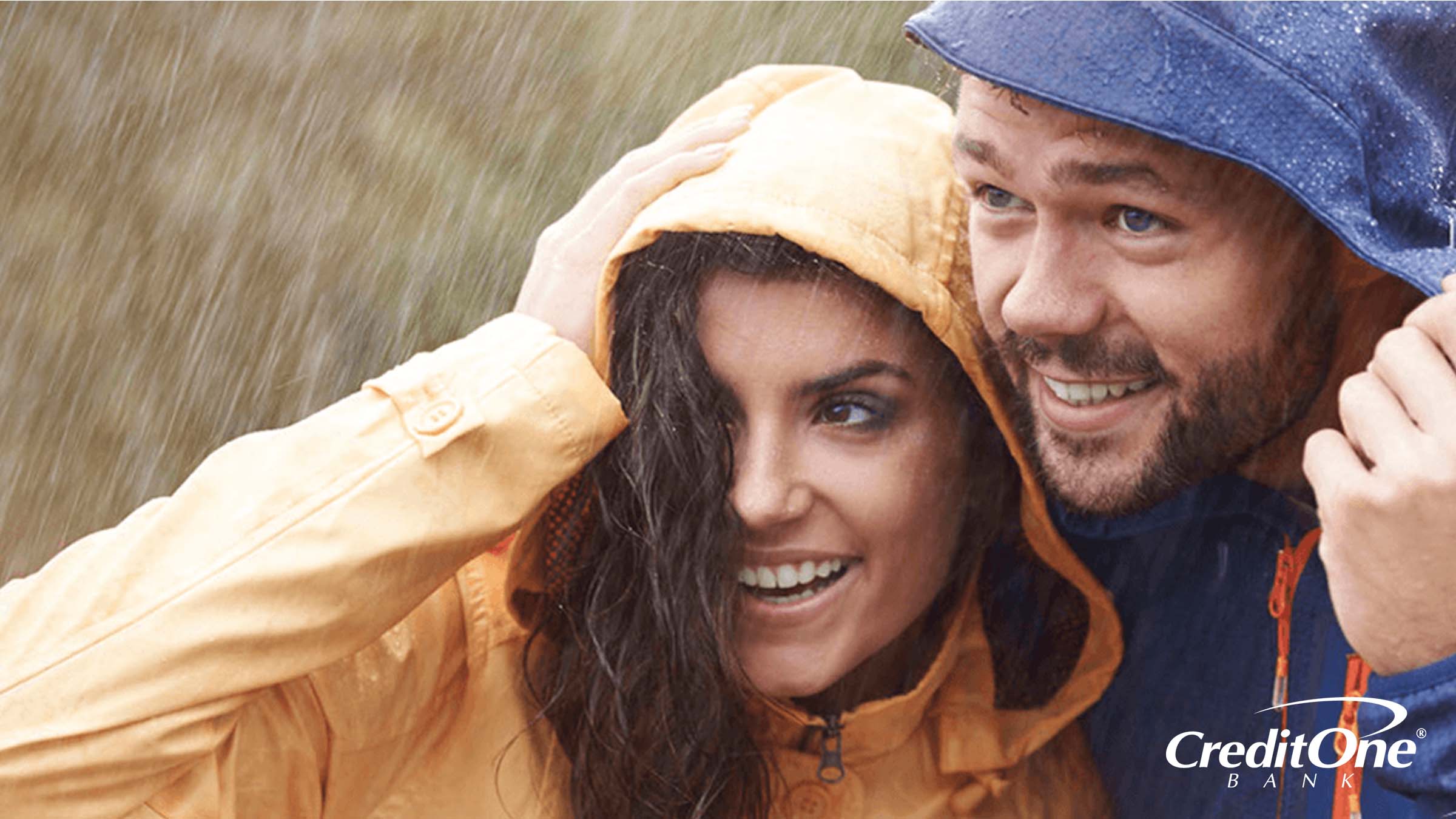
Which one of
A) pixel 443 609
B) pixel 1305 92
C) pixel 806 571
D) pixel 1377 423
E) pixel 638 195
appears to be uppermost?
pixel 1305 92

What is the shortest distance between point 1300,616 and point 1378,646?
50cm

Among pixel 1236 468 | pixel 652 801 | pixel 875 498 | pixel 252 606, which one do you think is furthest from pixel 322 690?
pixel 1236 468

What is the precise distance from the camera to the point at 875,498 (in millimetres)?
2521

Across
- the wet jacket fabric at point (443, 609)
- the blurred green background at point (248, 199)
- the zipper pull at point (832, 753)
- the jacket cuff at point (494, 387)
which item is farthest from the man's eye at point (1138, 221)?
the blurred green background at point (248, 199)

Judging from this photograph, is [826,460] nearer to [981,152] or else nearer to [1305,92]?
[981,152]

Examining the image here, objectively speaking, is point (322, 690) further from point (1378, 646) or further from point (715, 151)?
point (1378, 646)

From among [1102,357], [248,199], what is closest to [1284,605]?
[1102,357]

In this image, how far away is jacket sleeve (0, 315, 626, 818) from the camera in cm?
218

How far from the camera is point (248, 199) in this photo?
4973 mm

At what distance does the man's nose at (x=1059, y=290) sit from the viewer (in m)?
2.29

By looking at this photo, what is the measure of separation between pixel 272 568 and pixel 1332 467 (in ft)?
4.52

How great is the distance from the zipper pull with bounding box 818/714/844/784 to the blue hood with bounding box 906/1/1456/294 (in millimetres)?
1024

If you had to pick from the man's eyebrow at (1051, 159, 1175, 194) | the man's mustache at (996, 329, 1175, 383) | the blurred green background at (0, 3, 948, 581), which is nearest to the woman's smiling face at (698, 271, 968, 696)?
the man's mustache at (996, 329, 1175, 383)

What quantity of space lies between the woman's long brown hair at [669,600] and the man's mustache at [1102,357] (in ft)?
0.89
